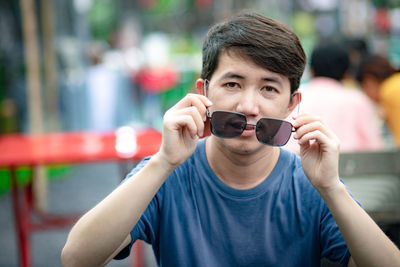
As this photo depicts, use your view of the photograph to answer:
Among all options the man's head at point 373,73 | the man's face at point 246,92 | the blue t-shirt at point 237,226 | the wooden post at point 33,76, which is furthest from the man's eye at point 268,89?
the wooden post at point 33,76

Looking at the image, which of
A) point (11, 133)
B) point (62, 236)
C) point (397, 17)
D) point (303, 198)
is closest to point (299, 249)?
point (303, 198)

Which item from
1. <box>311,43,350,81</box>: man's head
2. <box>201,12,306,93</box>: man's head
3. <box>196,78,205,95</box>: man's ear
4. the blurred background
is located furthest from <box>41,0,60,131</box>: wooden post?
<box>201,12,306,93</box>: man's head

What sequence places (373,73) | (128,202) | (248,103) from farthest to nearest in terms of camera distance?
(373,73)
(248,103)
(128,202)

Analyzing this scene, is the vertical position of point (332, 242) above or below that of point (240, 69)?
below

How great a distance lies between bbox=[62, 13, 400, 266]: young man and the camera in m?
1.47

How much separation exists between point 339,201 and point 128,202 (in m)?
0.69

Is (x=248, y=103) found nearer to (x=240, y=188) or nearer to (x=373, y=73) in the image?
(x=240, y=188)

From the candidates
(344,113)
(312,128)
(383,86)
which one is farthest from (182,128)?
(383,86)

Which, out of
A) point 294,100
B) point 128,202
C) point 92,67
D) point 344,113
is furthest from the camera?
point 92,67

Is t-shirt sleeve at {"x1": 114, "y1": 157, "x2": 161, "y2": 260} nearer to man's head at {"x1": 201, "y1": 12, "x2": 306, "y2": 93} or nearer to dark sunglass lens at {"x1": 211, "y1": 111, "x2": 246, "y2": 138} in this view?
dark sunglass lens at {"x1": 211, "y1": 111, "x2": 246, "y2": 138}

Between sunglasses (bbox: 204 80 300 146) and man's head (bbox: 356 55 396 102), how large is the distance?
310 centimetres

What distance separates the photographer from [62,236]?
468 centimetres

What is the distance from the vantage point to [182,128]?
1542mm

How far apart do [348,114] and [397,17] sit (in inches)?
325
